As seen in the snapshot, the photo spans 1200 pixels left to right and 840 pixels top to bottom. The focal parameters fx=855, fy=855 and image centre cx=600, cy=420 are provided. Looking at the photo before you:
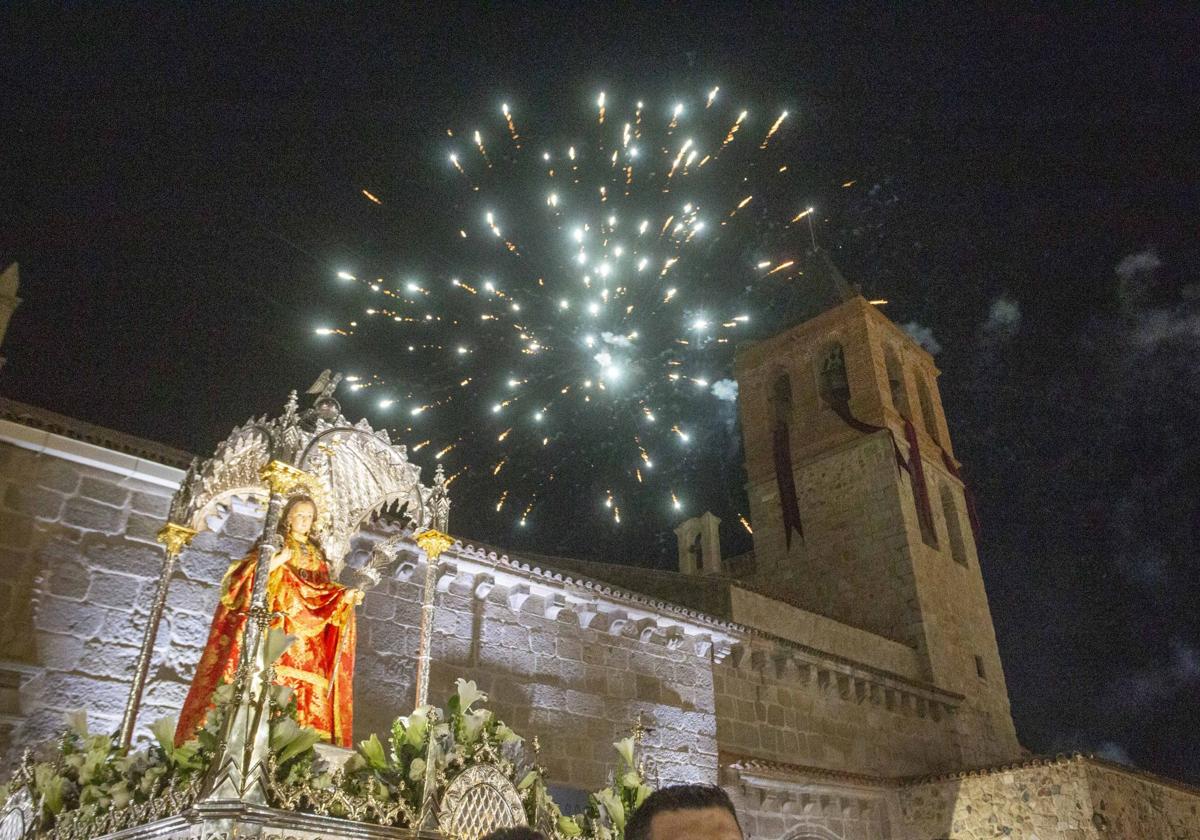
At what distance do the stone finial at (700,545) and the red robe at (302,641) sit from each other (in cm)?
1109

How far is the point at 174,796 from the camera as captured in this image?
3.85 m

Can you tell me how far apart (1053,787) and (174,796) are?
12.1 meters

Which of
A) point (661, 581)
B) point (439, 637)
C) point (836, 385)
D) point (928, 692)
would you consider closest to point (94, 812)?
point (439, 637)

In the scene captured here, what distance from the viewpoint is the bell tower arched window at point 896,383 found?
20484 millimetres

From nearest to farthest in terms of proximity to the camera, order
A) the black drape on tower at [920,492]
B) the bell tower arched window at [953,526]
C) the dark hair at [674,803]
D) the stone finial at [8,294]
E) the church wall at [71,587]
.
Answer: the dark hair at [674,803] < the church wall at [71,587] < the stone finial at [8,294] < the black drape on tower at [920,492] < the bell tower arched window at [953,526]

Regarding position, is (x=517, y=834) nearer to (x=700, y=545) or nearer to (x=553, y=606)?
(x=553, y=606)

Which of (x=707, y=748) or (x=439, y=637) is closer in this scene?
(x=439, y=637)

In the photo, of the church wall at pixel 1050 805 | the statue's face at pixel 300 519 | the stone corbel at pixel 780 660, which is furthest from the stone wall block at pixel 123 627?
the church wall at pixel 1050 805

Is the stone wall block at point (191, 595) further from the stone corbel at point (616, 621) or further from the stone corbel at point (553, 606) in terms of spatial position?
the stone corbel at point (616, 621)

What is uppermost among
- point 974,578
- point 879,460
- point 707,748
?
point 879,460

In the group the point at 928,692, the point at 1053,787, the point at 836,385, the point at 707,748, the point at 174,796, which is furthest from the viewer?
the point at 836,385

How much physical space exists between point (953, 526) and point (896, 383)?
12.1 ft

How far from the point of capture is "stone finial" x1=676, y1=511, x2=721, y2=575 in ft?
54.7

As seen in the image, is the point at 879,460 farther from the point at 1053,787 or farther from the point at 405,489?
the point at 405,489
